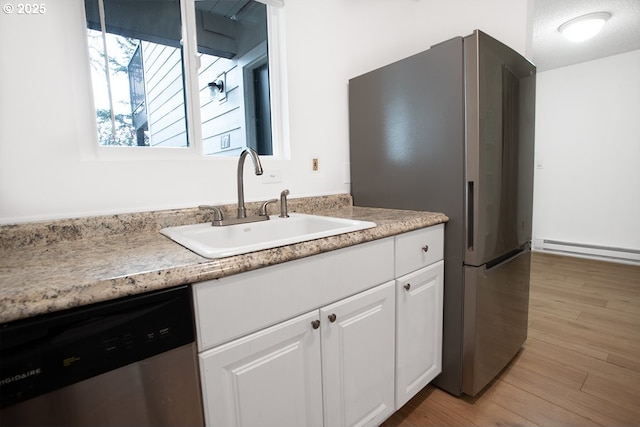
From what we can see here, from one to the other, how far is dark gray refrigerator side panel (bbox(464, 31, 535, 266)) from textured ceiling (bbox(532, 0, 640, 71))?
4.50 feet

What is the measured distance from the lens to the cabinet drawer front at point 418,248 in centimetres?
121

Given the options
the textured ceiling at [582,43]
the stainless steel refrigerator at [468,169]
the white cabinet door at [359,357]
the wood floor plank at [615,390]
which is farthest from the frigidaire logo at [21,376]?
the textured ceiling at [582,43]

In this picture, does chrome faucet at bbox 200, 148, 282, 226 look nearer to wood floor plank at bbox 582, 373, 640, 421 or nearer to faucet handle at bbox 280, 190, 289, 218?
faucet handle at bbox 280, 190, 289, 218

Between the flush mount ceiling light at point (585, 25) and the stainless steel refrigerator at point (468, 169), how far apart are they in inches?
60.1

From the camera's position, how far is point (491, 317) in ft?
4.71

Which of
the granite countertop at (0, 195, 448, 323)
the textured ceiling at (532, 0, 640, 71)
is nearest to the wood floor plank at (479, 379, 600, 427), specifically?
the granite countertop at (0, 195, 448, 323)

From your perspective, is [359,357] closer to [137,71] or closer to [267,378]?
[267,378]

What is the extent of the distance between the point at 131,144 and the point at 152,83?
0.31m

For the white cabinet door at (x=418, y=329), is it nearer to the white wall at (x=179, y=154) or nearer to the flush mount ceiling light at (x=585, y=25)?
the white wall at (x=179, y=154)

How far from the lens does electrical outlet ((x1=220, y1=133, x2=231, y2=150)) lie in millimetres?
1805

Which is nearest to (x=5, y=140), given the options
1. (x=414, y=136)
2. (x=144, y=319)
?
(x=144, y=319)

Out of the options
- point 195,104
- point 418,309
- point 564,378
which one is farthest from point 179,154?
point 564,378

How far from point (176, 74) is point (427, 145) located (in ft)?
3.98

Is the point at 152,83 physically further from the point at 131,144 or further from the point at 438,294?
the point at 438,294
